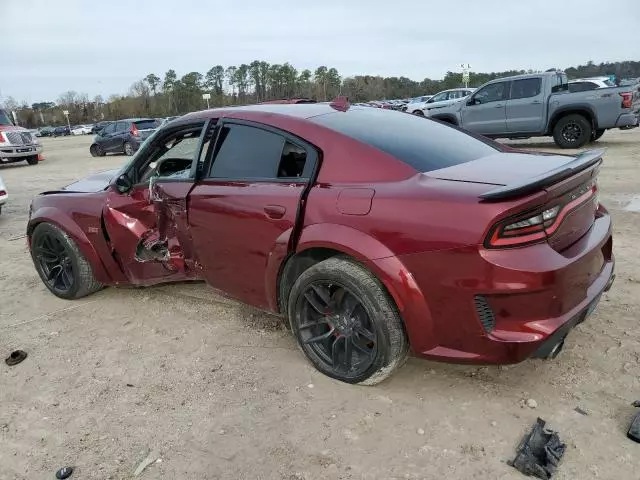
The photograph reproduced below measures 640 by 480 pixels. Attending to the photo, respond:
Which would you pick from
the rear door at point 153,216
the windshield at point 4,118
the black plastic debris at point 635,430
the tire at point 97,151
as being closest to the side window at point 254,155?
the rear door at point 153,216

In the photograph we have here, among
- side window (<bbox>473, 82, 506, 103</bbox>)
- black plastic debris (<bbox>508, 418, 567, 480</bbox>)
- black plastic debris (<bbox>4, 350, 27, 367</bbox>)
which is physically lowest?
black plastic debris (<bbox>508, 418, 567, 480</bbox>)

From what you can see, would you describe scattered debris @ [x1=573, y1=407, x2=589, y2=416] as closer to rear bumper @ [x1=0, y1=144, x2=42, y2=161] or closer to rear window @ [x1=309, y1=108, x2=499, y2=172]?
rear window @ [x1=309, y1=108, x2=499, y2=172]

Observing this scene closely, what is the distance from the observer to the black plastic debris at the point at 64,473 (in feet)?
8.00

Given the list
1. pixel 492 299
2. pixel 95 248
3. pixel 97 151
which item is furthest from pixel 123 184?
pixel 97 151

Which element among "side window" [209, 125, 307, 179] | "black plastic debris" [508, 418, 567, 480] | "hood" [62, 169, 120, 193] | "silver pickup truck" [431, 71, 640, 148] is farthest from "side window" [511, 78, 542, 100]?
"black plastic debris" [508, 418, 567, 480]

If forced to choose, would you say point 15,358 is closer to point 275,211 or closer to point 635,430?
point 275,211

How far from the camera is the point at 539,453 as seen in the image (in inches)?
90.9

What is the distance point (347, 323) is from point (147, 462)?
4.10ft

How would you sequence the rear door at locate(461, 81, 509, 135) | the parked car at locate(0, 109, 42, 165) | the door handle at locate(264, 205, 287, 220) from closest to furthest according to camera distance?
the door handle at locate(264, 205, 287, 220), the rear door at locate(461, 81, 509, 135), the parked car at locate(0, 109, 42, 165)

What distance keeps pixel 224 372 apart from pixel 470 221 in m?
1.83

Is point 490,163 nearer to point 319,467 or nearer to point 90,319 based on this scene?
point 319,467

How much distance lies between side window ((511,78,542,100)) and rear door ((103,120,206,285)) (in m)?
11.1

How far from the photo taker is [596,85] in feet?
41.1

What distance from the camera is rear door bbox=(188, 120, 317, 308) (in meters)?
3.05
